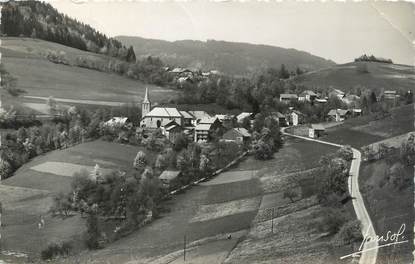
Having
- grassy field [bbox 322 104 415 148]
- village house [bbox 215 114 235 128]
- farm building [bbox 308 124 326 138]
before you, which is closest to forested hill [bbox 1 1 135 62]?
village house [bbox 215 114 235 128]

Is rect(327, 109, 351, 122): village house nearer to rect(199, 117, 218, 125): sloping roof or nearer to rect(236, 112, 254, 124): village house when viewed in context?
rect(236, 112, 254, 124): village house

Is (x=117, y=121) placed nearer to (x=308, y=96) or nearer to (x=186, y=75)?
(x=186, y=75)

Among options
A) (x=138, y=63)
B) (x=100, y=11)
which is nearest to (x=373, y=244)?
(x=138, y=63)

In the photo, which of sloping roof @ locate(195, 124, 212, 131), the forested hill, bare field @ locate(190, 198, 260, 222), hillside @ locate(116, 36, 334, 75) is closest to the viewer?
bare field @ locate(190, 198, 260, 222)

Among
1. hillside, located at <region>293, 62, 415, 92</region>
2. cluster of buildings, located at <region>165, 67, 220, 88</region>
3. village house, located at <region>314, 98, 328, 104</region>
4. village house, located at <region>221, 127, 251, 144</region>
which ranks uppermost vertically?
hillside, located at <region>293, 62, 415, 92</region>

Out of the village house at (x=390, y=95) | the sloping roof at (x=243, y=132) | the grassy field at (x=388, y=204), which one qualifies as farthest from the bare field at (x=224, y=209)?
the village house at (x=390, y=95)

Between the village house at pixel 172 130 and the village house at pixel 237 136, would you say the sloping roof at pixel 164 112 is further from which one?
the village house at pixel 237 136

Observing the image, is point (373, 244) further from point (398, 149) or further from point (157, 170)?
point (157, 170)
